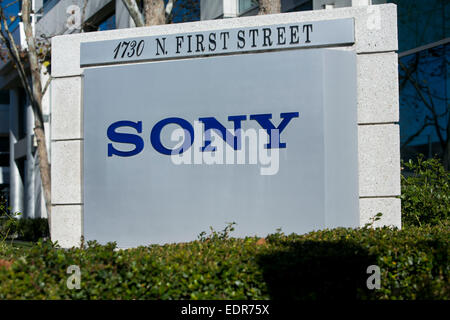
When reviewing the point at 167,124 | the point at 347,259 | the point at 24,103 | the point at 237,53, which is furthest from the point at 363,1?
the point at 24,103

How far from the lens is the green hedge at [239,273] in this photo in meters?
4.46

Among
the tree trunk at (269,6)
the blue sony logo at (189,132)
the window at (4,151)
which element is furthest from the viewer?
the window at (4,151)

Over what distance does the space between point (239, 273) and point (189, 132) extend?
10.4 feet

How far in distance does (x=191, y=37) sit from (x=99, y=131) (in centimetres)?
181

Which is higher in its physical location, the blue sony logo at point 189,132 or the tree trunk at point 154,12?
the tree trunk at point 154,12

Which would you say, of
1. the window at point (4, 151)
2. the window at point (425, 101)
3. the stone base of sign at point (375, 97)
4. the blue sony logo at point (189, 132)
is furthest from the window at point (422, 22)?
the window at point (4, 151)

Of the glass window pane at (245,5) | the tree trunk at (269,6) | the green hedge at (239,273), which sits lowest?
the green hedge at (239,273)

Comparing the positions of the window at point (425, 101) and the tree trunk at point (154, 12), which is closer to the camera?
the tree trunk at point (154, 12)

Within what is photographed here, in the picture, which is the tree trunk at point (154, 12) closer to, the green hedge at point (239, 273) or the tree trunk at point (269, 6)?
the tree trunk at point (269, 6)

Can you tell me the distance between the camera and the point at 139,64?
26.1 ft

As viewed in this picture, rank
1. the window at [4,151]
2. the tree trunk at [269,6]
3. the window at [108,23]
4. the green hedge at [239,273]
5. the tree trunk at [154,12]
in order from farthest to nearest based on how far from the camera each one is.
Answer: the window at [4,151]
the window at [108,23]
the tree trunk at [154,12]
the tree trunk at [269,6]
the green hedge at [239,273]

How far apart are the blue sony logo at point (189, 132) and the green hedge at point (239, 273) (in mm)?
2434

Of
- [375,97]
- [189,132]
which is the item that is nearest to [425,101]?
[375,97]

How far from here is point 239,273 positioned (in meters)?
4.73
